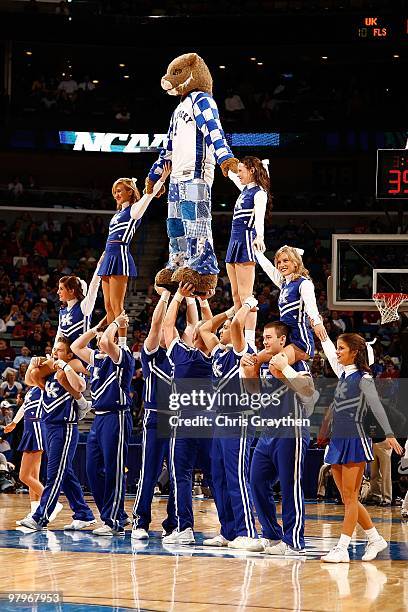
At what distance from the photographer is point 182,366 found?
883 centimetres

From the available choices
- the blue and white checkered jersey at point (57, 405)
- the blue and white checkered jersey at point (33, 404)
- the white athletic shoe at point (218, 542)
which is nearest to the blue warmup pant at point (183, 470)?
the white athletic shoe at point (218, 542)

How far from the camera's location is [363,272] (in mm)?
13492

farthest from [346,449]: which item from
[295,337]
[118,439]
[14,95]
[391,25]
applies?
[14,95]

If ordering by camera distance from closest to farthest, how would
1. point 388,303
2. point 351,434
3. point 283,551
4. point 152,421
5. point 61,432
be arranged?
1. point 351,434
2. point 283,551
3. point 152,421
4. point 61,432
5. point 388,303

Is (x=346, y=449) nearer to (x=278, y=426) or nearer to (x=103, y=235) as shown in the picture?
(x=278, y=426)

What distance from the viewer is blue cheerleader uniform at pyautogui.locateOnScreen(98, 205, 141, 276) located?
9.72m

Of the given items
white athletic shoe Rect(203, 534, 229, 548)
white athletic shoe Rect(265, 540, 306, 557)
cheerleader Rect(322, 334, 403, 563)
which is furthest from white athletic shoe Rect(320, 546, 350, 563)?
white athletic shoe Rect(203, 534, 229, 548)

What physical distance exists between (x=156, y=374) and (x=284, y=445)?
1.63 metres

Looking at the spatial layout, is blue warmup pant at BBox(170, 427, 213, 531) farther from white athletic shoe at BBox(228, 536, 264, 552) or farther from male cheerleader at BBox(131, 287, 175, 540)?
white athletic shoe at BBox(228, 536, 264, 552)

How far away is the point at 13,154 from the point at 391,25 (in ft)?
34.1

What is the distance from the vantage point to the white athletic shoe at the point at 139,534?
9086 millimetres

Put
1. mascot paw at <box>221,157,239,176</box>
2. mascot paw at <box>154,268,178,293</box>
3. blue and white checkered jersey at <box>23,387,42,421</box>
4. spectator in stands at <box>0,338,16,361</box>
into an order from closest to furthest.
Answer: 1. mascot paw at <box>221,157,239,176</box>
2. mascot paw at <box>154,268,178,293</box>
3. blue and white checkered jersey at <box>23,387,42,421</box>
4. spectator in stands at <box>0,338,16,361</box>

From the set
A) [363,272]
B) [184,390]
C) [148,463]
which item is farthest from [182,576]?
[363,272]

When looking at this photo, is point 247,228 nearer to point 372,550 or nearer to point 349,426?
point 349,426
